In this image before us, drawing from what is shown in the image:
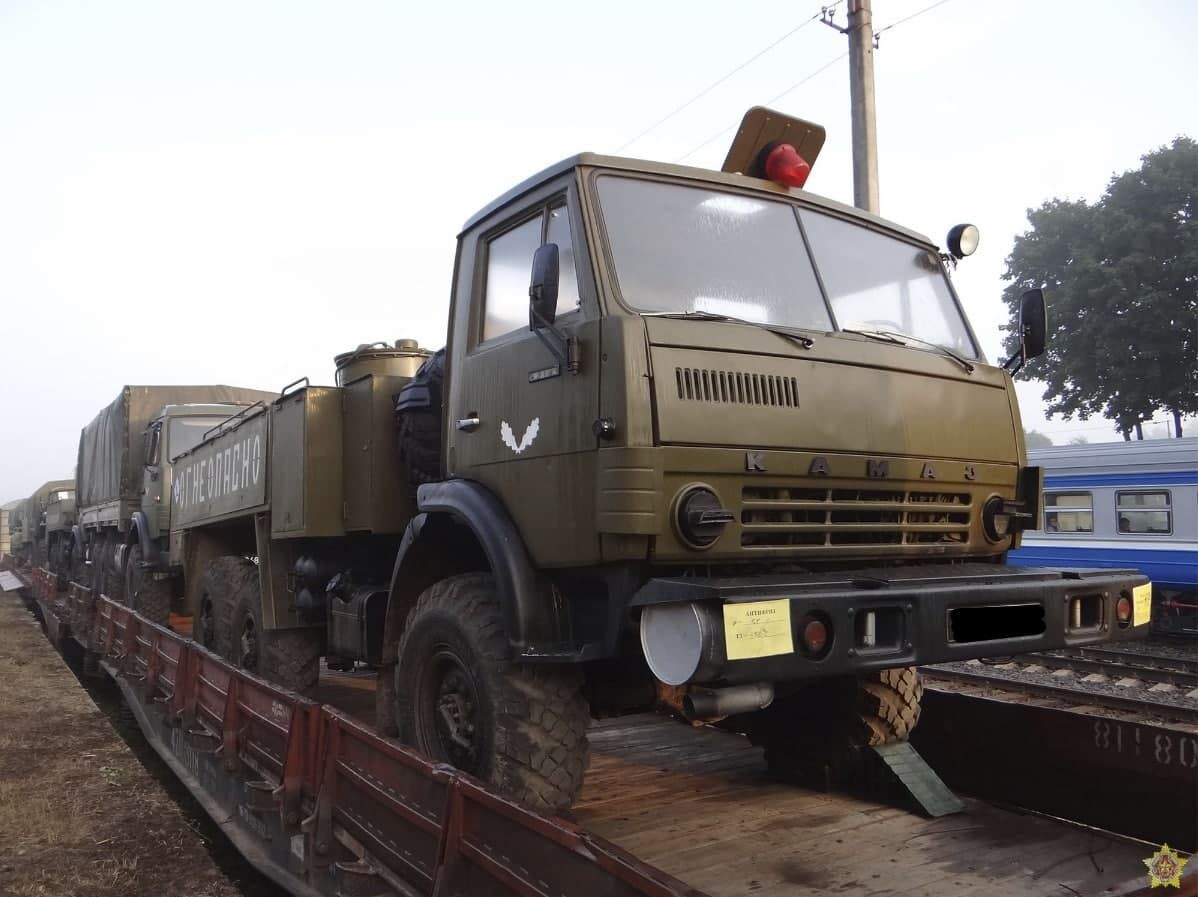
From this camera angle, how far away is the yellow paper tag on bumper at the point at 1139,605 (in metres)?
3.56

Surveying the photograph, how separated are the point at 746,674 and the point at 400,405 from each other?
2.72 m

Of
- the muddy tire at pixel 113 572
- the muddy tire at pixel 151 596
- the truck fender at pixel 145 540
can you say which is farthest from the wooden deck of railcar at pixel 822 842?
the muddy tire at pixel 113 572

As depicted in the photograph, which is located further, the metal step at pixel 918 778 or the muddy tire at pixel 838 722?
the muddy tire at pixel 838 722

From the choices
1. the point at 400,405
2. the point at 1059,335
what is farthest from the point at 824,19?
the point at 1059,335

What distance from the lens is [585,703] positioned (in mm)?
3428

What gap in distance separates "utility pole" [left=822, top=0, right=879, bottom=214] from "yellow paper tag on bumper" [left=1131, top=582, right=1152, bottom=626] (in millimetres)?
6895

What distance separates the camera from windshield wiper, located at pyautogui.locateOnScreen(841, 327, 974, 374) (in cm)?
375

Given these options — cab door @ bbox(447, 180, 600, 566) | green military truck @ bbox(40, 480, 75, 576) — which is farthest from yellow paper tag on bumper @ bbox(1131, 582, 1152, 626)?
green military truck @ bbox(40, 480, 75, 576)

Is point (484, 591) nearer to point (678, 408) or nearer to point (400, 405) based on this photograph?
point (678, 408)

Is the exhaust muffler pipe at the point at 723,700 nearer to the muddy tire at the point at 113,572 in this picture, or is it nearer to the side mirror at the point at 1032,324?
the side mirror at the point at 1032,324

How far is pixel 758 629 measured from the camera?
2646mm

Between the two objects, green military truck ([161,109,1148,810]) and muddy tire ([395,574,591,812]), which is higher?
green military truck ([161,109,1148,810])

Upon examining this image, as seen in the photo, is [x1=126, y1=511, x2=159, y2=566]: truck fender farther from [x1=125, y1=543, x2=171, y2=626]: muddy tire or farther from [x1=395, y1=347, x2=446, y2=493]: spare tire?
[x1=395, y1=347, x2=446, y2=493]: spare tire

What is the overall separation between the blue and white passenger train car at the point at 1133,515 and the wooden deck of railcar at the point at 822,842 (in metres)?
9.44
